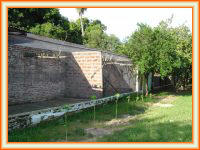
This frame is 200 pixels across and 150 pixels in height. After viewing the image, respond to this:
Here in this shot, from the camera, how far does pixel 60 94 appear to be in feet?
44.6

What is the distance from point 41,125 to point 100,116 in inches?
98.0

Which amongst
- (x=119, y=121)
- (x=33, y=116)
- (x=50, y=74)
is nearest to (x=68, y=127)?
(x=33, y=116)

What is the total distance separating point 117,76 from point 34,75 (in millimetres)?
6392

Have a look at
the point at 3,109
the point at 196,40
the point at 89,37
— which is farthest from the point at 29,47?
the point at 89,37

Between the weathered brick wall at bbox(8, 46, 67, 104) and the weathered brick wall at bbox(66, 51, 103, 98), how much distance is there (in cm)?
42

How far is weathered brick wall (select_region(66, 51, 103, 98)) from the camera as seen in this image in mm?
12969

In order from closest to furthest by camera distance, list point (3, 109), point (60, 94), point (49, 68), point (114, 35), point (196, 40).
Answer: point (3, 109) → point (196, 40) → point (49, 68) → point (60, 94) → point (114, 35)

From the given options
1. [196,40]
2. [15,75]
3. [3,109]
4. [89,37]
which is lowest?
[3,109]

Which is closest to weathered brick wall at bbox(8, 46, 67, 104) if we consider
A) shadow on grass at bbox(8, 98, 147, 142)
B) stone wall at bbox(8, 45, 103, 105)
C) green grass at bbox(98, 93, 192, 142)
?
stone wall at bbox(8, 45, 103, 105)

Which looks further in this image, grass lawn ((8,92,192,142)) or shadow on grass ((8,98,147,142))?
shadow on grass ((8,98,147,142))

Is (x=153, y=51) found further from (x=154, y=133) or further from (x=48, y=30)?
(x=48, y=30)

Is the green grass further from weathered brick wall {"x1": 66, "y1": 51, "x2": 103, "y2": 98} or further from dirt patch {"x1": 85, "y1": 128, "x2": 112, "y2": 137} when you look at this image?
weathered brick wall {"x1": 66, "y1": 51, "x2": 103, "y2": 98}

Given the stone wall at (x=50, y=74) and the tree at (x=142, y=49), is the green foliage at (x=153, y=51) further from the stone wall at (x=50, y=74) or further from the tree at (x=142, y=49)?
the stone wall at (x=50, y=74)

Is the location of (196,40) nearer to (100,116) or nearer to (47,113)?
(100,116)
